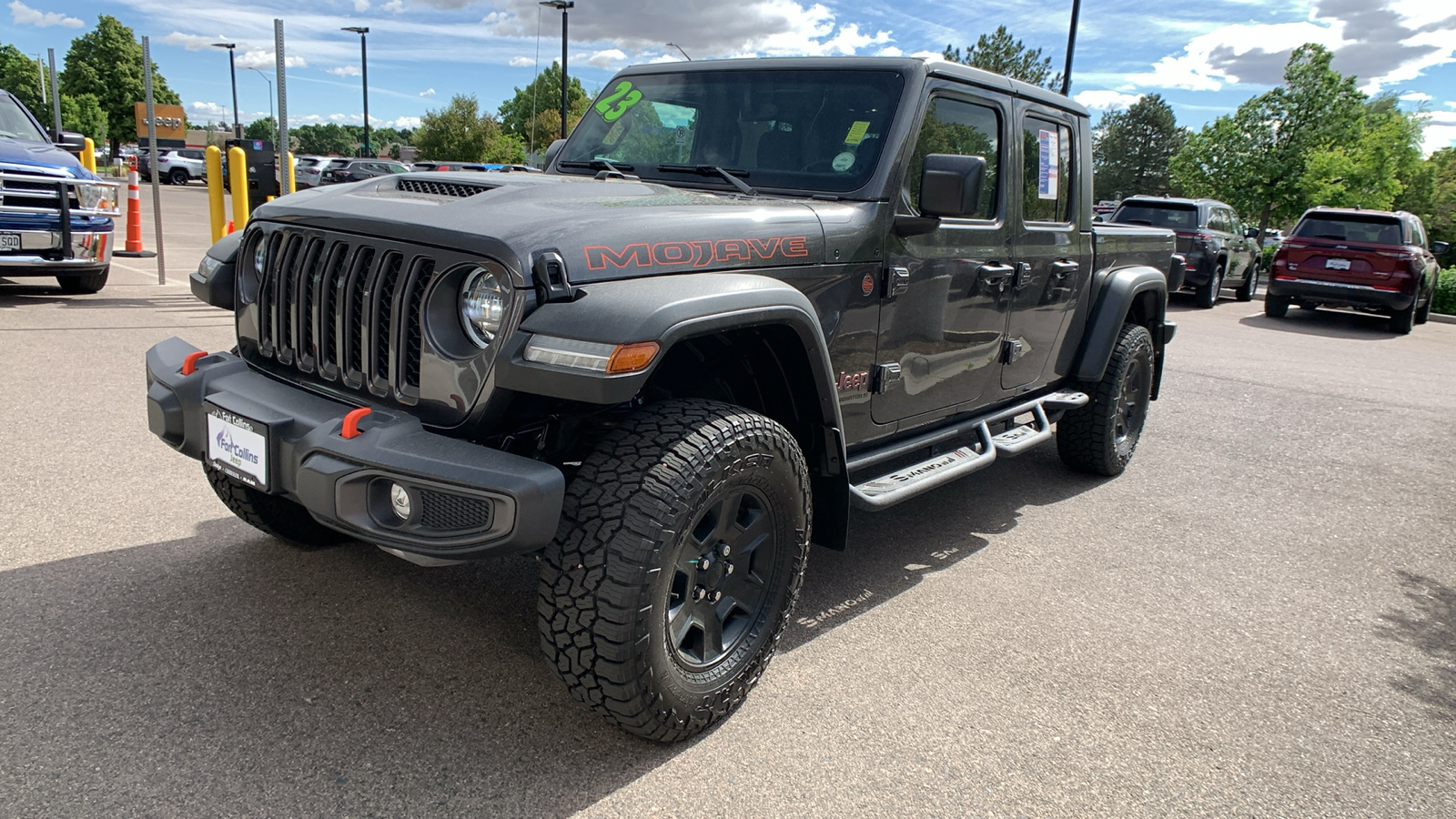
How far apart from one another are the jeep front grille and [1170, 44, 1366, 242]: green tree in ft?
80.4

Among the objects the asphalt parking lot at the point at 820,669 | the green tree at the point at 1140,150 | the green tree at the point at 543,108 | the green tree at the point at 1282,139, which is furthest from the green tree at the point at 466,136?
the green tree at the point at 1140,150

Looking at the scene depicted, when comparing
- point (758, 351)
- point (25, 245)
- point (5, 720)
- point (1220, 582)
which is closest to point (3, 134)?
point (25, 245)

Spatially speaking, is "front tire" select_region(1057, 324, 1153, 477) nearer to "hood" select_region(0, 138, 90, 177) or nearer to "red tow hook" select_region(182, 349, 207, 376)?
"red tow hook" select_region(182, 349, 207, 376)

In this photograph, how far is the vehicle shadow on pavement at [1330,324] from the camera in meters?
13.7

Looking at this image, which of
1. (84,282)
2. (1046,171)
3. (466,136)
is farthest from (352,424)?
(466,136)

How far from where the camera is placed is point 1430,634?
373cm

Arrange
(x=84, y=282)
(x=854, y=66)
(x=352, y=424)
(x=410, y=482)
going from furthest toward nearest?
(x=84, y=282)
(x=854, y=66)
(x=352, y=424)
(x=410, y=482)

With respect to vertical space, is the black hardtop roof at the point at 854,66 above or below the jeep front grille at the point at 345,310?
above

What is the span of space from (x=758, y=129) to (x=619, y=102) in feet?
2.71

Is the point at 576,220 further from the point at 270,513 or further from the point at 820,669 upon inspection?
the point at 270,513

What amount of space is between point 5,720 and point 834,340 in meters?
2.50

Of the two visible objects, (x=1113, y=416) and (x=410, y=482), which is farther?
(x=1113, y=416)

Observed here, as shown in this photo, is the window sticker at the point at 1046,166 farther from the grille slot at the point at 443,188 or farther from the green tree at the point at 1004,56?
the green tree at the point at 1004,56

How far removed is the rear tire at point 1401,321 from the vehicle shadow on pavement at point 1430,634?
1198 centimetres
